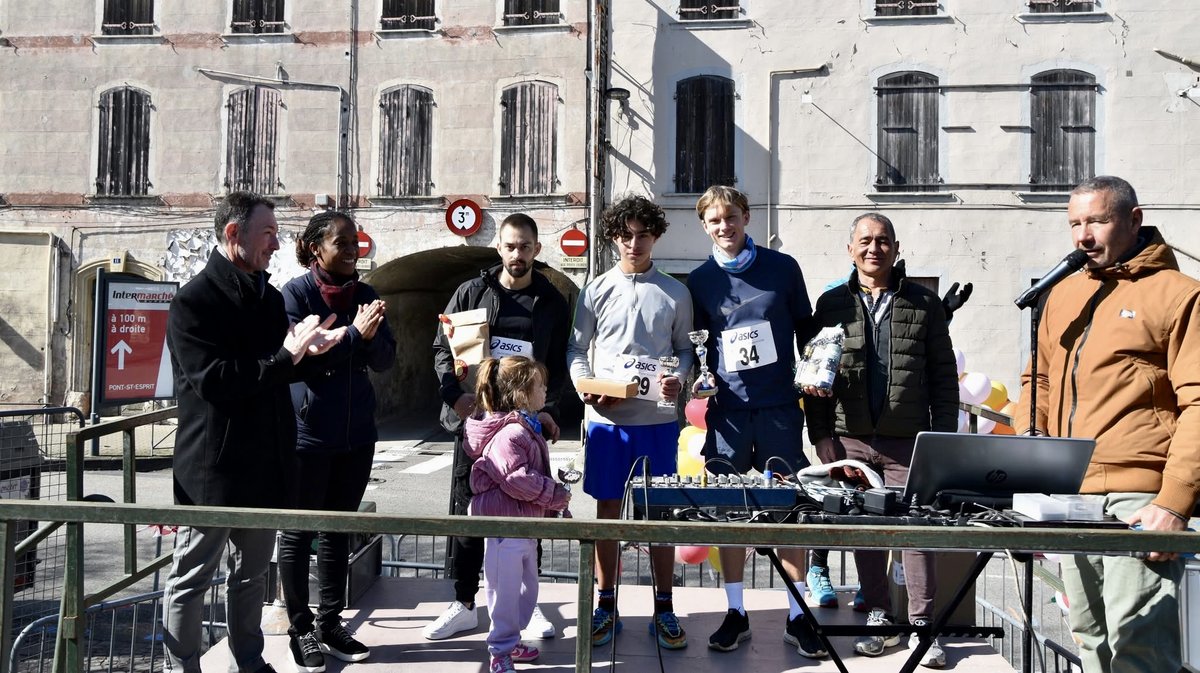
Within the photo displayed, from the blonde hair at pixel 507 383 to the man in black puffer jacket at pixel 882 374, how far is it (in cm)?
125

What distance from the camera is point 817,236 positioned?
16.7 m

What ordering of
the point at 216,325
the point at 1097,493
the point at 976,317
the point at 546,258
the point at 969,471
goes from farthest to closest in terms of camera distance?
the point at 546,258 < the point at 976,317 < the point at 216,325 < the point at 1097,493 < the point at 969,471

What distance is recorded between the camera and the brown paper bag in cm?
442

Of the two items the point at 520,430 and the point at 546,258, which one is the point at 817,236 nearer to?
the point at 546,258

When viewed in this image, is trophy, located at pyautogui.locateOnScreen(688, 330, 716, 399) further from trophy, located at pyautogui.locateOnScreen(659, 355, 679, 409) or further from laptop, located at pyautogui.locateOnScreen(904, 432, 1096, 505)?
laptop, located at pyautogui.locateOnScreen(904, 432, 1096, 505)

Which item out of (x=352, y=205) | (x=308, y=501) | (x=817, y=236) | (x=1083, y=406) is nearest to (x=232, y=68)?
(x=352, y=205)

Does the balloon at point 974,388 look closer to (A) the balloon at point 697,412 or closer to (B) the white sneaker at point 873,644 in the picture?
(A) the balloon at point 697,412

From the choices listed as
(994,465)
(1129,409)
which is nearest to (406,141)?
(1129,409)

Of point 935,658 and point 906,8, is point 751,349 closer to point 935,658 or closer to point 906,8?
point 935,658

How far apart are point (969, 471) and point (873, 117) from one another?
580 inches

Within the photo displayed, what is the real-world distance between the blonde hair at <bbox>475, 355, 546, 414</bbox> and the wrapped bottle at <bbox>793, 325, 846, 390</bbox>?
1169mm

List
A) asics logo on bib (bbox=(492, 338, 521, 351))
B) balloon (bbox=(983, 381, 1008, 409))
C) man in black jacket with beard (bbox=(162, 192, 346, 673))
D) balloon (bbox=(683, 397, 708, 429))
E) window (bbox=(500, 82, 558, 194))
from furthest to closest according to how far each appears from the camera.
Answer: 1. window (bbox=(500, 82, 558, 194))
2. balloon (bbox=(983, 381, 1008, 409))
3. balloon (bbox=(683, 397, 708, 429))
4. asics logo on bib (bbox=(492, 338, 521, 351))
5. man in black jacket with beard (bbox=(162, 192, 346, 673))

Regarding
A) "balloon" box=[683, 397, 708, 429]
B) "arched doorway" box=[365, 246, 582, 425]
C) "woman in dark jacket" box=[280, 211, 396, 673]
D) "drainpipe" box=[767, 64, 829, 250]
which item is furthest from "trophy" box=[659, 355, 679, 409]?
"arched doorway" box=[365, 246, 582, 425]

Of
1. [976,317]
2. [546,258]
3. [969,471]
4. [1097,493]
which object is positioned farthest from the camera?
[546,258]
